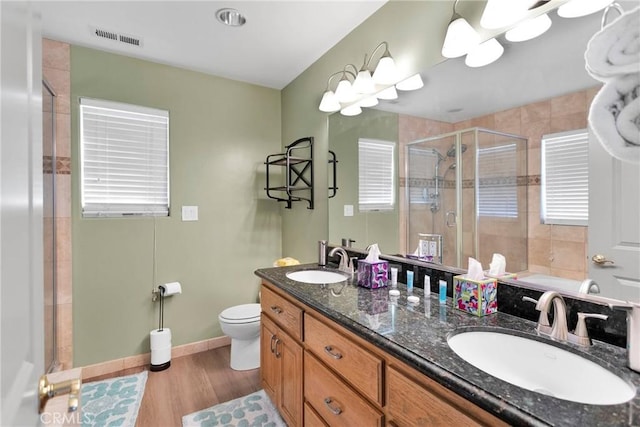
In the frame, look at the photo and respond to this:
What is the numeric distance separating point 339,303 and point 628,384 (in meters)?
0.88

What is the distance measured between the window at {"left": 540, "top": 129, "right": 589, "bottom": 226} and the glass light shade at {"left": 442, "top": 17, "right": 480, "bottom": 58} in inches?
22.0

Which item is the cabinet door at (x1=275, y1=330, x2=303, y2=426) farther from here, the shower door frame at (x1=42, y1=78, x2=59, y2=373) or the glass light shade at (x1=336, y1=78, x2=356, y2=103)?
the shower door frame at (x1=42, y1=78, x2=59, y2=373)

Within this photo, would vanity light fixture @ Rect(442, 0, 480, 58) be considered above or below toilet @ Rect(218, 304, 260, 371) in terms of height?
above

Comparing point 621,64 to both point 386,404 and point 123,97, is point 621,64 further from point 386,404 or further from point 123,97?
point 123,97

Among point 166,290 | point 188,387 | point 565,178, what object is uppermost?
point 565,178

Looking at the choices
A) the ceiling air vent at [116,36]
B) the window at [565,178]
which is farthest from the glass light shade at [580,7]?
the ceiling air vent at [116,36]

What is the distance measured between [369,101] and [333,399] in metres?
1.69

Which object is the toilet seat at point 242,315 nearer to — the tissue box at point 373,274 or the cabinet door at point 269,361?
the cabinet door at point 269,361

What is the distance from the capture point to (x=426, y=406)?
0.80 metres

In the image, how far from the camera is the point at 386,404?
0.93 meters

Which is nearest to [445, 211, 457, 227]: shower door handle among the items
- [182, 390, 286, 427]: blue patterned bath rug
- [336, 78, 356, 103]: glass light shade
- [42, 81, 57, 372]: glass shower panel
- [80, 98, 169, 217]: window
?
[336, 78, 356, 103]: glass light shade

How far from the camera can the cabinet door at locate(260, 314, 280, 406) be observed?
1721mm

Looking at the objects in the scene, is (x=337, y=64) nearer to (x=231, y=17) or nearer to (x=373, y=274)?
(x=231, y=17)

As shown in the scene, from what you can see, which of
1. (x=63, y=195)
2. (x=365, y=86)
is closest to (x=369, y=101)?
(x=365, y=86)
